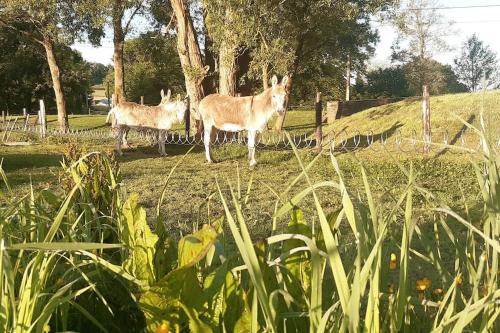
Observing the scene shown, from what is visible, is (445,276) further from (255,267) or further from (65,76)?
(65,76)

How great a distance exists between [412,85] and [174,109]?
4869cm

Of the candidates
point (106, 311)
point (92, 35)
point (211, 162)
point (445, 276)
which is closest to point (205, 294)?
point (106, 311)

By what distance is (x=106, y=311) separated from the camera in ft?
5.23

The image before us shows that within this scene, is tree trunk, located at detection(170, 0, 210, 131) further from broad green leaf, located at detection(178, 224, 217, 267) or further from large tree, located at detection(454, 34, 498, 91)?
large tree, located at detection(454, 34, 498, 91)

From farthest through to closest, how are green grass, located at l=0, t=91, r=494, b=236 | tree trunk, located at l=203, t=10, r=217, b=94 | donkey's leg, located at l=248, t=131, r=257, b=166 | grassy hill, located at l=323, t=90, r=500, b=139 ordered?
1. tree trunk, located at l=203, t=10, r=217, b=94
2. grassy hill, located at l=323, t=90, r=500, b=139
3. donkey's leg, located at l=248, t=131, r=257, b=166
4. green grass, located at l=0, t=91, r=494, b=236

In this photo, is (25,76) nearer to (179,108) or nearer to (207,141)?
(179,108)

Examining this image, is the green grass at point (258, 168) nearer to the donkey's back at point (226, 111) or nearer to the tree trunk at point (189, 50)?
the donkey's back at point (226, 111)

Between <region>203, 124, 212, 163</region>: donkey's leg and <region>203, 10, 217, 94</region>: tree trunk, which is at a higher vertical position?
<region>203, 10, 217, 94</region>: tree trunk

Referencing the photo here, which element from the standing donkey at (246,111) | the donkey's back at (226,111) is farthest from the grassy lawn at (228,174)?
the donkey's back at (226,111)

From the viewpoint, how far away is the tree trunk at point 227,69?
17484mm

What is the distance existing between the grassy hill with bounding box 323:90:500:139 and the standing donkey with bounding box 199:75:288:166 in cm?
350

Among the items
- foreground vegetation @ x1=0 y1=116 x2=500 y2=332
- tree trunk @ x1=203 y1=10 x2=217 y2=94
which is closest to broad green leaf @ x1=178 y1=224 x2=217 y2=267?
foreground vegetation @ x1=0 y1=116 x2=500 y2=332

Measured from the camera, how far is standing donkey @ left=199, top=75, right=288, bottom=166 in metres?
12.9

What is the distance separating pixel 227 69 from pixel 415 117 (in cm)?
621
